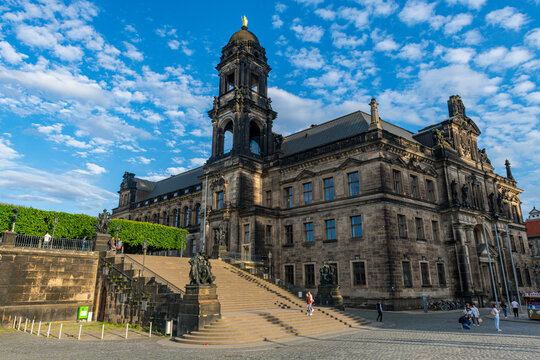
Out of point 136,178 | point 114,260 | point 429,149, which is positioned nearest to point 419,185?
point 429,149

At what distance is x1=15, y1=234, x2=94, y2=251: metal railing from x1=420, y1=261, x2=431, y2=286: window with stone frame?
29.1 m

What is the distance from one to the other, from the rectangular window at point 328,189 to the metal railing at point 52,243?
22325 mm

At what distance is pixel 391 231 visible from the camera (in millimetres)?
31156

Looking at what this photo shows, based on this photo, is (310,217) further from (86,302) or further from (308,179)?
(86,302)

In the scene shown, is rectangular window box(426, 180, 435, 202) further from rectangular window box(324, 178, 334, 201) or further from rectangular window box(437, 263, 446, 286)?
rectangular window box(324, 178, 334, 201)

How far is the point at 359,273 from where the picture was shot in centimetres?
3188

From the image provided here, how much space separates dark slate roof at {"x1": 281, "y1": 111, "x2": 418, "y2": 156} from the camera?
39.3m

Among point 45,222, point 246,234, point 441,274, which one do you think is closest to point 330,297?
point 441,274

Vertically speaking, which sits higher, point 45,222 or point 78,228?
point 45,222

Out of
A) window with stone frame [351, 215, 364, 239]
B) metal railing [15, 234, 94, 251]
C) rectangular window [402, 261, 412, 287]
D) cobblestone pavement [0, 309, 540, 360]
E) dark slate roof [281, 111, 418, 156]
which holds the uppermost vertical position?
dark slate roof [281, 111, 418, 156]

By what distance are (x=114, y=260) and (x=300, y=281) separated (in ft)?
61.6

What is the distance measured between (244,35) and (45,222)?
3508 centimetres

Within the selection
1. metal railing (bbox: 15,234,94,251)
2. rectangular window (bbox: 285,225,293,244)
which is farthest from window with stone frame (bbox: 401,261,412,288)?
metal railing (bbox: 15,234,94,251)

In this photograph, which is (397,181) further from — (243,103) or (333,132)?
(243,103)
